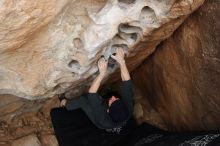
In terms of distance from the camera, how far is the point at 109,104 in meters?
2.49

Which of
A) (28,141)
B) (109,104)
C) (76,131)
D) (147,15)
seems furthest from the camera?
(28,141)

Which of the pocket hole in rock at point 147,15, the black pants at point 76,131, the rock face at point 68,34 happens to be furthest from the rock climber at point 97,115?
the pocket hole in rock at point 147,15

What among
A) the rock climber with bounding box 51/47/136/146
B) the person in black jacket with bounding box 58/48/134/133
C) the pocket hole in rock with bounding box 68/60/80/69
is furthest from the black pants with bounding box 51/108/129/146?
the pocket hole in rock with bounding box 68/60/80/69

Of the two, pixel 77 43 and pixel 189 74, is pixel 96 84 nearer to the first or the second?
pixel 77 43

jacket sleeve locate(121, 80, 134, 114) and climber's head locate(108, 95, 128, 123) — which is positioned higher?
jacket sleeve locate(121, 80, 134, 114)

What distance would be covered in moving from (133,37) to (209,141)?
0.74 meters

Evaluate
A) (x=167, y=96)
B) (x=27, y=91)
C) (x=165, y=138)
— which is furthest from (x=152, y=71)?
(x=27, y=91)

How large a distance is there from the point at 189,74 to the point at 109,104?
532 mm

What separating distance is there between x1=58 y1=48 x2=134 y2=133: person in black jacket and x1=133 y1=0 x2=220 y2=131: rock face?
33 cm

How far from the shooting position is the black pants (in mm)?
2689

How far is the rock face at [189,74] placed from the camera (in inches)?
86.4

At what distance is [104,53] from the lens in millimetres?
2346

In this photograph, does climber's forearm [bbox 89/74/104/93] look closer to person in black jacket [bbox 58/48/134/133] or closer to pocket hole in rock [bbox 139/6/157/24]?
person in black jacket [bbox 58/48/134/133]

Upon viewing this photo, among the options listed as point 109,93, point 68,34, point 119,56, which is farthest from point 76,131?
point 68,34
